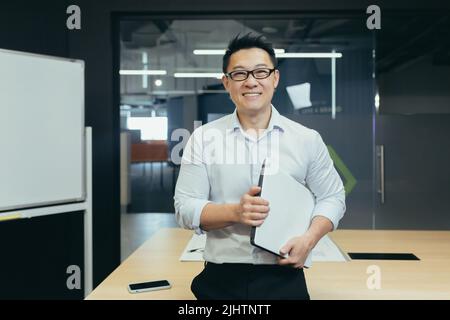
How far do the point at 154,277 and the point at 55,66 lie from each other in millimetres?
1394

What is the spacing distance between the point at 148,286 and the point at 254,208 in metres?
A: 0.60

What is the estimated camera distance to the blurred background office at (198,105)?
2602mm

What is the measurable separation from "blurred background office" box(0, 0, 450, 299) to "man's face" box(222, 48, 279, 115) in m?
1.55

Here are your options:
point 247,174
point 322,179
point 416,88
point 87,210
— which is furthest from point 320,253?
point 416,88

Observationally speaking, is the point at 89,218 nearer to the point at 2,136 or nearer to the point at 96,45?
the point at 2,136

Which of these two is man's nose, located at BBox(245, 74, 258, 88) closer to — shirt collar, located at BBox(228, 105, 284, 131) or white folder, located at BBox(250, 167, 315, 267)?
shirt collar, located at BBox(228, 105, 284, 131)

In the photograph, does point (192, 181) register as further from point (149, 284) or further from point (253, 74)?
point (149, 284)

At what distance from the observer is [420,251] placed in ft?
5.84

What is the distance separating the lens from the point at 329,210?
1008 mm

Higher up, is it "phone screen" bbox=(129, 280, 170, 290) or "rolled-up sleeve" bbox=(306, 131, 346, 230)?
"rolled-up sleeve" bbox=(306, 131, 346, 230)

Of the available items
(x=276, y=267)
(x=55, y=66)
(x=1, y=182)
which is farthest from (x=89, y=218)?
(x=276, y=267)

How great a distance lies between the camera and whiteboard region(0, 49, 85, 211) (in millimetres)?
2027

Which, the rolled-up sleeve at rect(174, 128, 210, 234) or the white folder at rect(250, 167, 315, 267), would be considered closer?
the white folder at rect(250, 167, 315, 267)

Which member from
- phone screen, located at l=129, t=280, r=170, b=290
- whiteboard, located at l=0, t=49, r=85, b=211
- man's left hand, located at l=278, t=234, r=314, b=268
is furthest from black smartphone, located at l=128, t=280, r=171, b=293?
whiteboard, located at l=0, t=49, r=85, b=211
